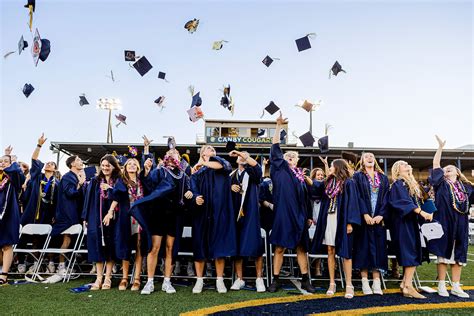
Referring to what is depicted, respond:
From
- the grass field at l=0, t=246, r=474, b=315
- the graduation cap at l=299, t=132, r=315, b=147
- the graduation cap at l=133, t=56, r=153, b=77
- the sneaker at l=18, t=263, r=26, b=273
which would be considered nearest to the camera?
the grass field at l=0, t=246, r=474, b=315

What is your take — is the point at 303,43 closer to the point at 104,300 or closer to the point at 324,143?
the point at 324,143

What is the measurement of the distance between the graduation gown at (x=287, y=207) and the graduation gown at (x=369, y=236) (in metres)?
0.65

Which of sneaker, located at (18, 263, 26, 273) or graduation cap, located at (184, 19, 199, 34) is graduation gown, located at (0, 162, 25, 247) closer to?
sneaker, located at (18, 263, 26, 273)

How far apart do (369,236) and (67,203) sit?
4561 mm

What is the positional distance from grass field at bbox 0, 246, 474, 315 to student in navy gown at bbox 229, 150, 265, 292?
366 millimetres

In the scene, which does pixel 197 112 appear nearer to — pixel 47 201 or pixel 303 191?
pixel 47 201

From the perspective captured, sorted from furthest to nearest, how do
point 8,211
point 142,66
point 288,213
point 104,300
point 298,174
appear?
point 142,66
point 8,211
point 298,174
point 288,213
point 104,300

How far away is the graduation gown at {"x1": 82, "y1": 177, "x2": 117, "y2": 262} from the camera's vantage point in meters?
4.81

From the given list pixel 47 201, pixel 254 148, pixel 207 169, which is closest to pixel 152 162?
pixel 207 169

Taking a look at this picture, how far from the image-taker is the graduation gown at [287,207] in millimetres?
4555

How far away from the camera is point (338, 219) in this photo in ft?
14.5

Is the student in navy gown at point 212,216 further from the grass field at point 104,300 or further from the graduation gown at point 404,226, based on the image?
the graduation gown at point 404,226

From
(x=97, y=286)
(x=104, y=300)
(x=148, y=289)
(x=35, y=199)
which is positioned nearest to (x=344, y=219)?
(x=148, y=289)

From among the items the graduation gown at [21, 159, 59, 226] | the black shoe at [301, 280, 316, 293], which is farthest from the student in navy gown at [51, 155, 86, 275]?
the black shoe at [301, 280, 316, 293]
